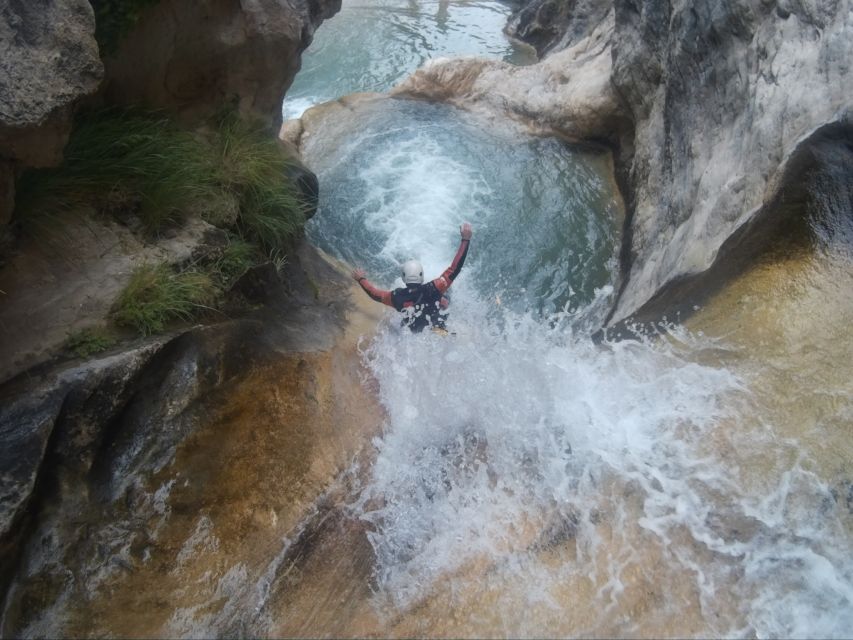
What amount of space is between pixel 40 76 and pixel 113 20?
61.3 inches

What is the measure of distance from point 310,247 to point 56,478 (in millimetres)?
4022

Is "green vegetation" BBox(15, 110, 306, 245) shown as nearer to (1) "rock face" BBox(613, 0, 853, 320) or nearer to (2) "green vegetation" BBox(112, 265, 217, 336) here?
(2) "green vegetation" BBox(112, 265, 217, 336)

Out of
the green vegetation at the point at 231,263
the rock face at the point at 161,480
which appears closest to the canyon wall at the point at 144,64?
the rock face at the point at 161,480

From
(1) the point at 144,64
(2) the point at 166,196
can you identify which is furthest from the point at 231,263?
(1) the point at 144,64

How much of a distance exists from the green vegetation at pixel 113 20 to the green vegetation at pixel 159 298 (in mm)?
1919

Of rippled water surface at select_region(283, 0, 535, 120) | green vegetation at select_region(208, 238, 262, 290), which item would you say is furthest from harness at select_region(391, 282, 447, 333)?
rippled water surface at select_region(283, 0, 535, 120)

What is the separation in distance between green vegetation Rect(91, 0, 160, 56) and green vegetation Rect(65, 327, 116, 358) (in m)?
2.36

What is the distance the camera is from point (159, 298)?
4020mm

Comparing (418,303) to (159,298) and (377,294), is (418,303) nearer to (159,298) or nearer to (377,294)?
(377,294)

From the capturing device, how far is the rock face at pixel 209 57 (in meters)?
5.11

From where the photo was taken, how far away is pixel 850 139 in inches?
171

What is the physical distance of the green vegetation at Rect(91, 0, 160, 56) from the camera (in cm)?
445

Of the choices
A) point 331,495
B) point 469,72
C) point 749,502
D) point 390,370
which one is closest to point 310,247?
point 390,370

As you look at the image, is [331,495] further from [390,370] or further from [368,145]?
[368,145]
